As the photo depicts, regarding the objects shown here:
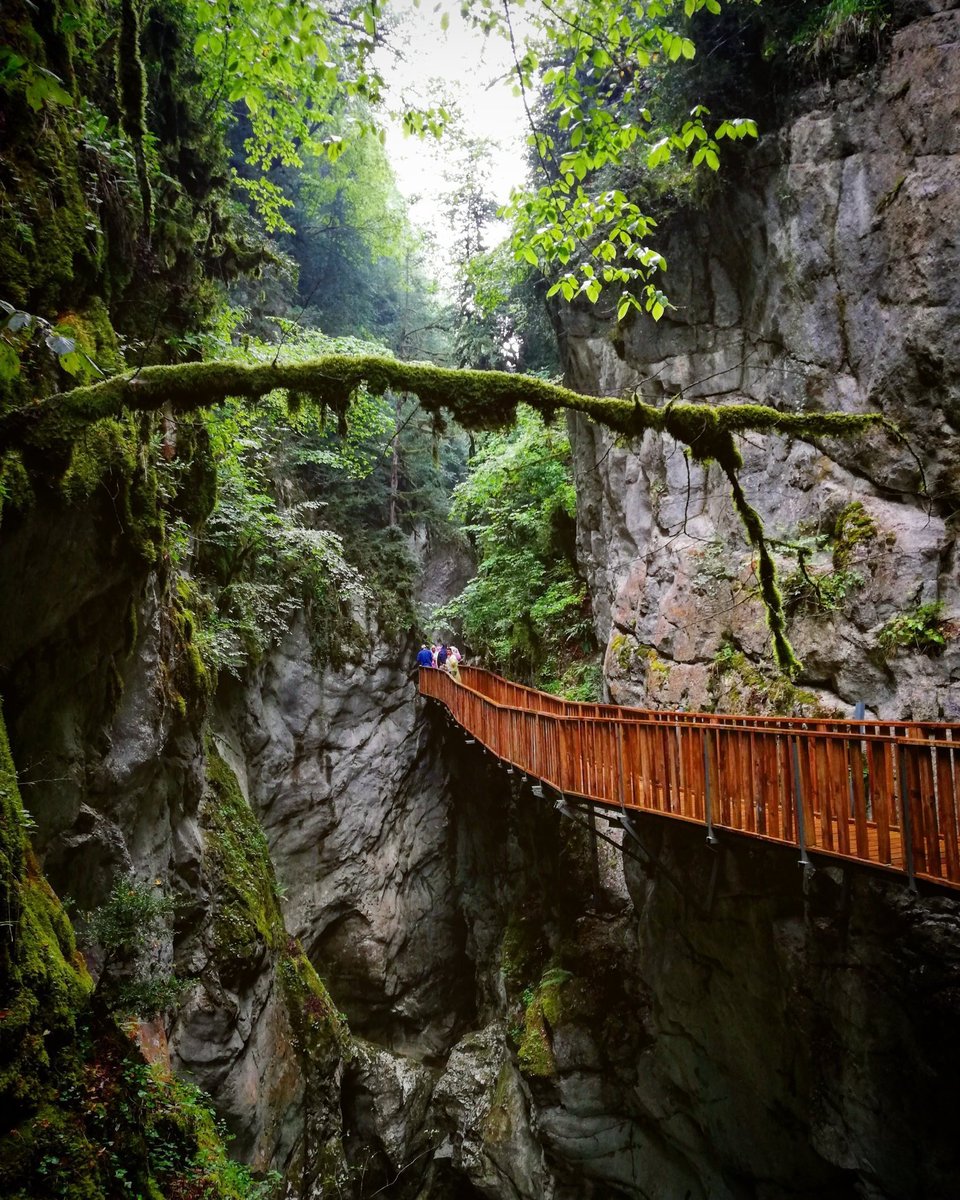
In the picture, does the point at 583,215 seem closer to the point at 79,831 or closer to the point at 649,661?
the point at 79,831

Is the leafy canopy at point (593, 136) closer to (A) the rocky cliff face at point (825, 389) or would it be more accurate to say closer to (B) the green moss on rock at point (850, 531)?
(A) the rocky cliff face at point (825, 389)

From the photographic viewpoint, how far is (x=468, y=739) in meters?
13.9

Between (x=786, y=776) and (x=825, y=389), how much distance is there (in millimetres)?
6037

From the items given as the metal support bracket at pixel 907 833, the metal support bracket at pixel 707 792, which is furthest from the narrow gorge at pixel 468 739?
the metal support bracket at pixel 707 792

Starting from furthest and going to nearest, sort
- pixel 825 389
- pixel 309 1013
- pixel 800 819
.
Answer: pixel 309 1013
pixel 825 389
pixel 800 819

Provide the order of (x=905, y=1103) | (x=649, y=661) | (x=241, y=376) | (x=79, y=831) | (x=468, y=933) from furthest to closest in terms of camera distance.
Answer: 1. (x=468, y=933)
2. (x=649, y=661)
3. (x=905, y=1103)
4. (x=79, y=831)
5. (x=241, y=376)

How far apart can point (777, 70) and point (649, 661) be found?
29.0ft

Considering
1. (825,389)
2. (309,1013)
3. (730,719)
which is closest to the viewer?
(730,719)

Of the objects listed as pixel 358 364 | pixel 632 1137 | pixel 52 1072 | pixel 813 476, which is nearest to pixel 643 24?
pixel 813 476

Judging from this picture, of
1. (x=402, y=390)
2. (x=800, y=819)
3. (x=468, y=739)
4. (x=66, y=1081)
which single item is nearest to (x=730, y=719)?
(x=800, y=819)

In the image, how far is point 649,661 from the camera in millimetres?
11023

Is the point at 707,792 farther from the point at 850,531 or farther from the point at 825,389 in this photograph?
the point at 825,389

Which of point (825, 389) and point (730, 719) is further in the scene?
point (825, 389)

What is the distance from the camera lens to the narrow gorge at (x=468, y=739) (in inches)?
191
